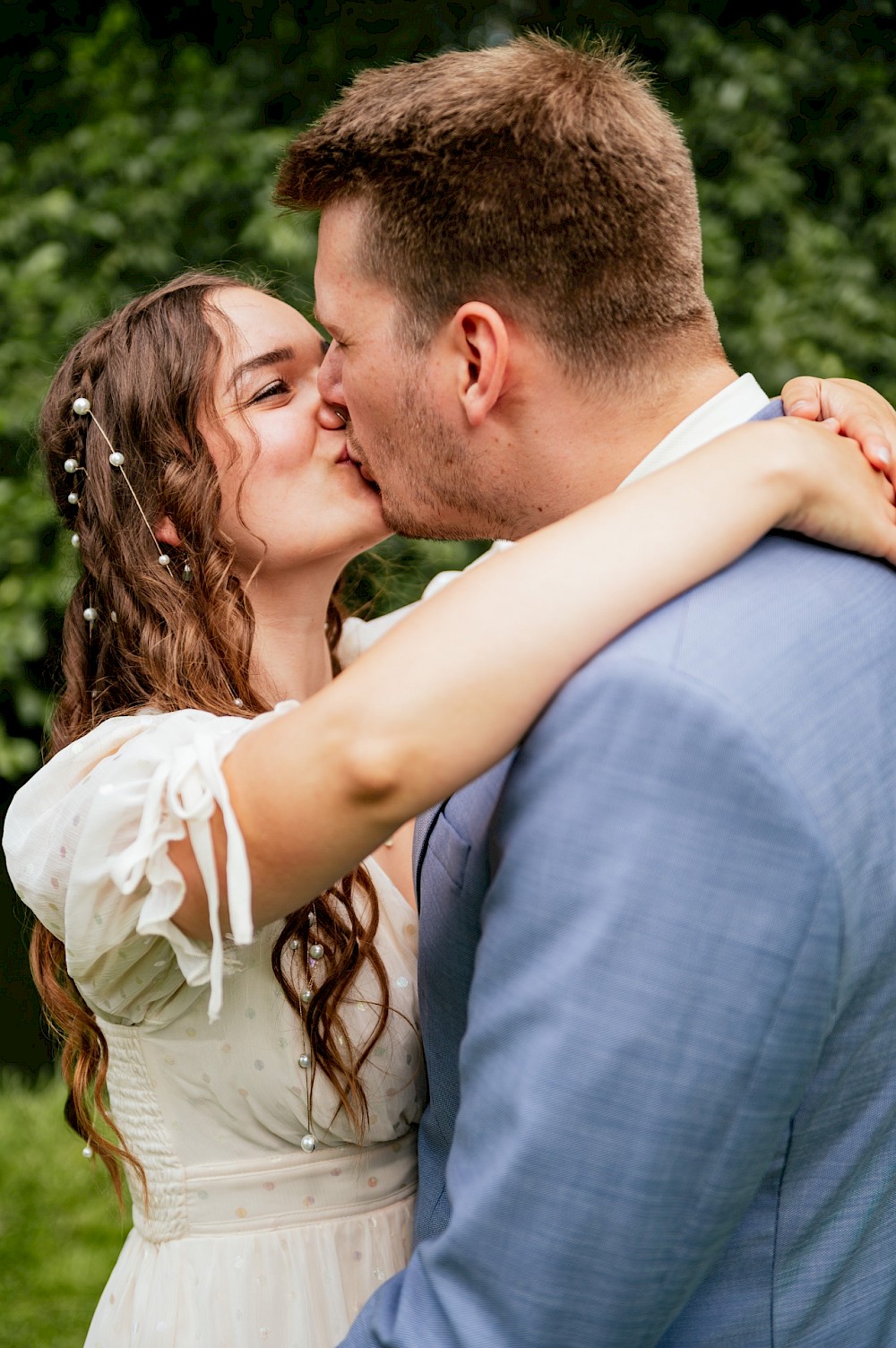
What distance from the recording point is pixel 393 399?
6.72 feet

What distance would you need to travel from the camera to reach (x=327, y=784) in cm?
144

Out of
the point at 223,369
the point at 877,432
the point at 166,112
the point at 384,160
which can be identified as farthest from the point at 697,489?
the point at 166,112

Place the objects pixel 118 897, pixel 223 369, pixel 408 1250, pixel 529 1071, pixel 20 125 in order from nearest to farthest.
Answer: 1. pixel 529 1071
2. pixel 118 897
3. pixel 408 1250
4. pixel 223 369
5. pixel 20 125

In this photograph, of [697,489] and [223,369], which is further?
[223,369]

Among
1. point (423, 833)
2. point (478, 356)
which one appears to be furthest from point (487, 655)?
point (478, 356)

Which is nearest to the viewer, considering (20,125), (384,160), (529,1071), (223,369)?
(529,1071)

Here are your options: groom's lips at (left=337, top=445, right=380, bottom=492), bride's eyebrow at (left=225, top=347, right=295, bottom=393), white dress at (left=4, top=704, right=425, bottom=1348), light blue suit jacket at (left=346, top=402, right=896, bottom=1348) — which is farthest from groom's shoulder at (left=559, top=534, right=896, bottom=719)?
bride's eyebrow at (left=225, top=347, right=295, bottom=393)

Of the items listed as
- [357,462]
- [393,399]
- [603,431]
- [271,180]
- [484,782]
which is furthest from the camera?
[271,180]

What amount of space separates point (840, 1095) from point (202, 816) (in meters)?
0.79

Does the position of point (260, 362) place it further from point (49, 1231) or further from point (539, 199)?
point (49, 1231)

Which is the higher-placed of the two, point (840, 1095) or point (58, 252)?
point (58, 252)

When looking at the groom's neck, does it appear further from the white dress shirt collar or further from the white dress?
the white dress

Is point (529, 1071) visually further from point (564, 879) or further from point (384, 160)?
point (384, 160)

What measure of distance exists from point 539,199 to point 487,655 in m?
0.79
